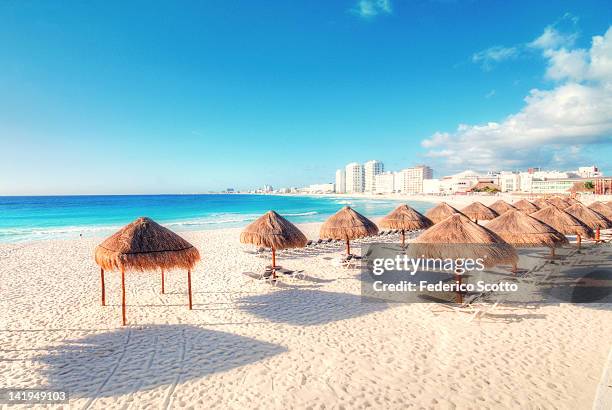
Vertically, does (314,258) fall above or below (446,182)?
below

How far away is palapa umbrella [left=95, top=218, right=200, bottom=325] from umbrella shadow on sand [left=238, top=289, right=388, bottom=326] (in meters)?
1.94

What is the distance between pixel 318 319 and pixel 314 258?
6001mm

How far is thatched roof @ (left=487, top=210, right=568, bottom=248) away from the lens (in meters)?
7.91

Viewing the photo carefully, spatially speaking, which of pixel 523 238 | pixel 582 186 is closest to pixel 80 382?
pixel 523 238

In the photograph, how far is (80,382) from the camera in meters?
4.34

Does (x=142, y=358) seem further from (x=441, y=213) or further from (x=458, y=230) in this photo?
(x=441, y=213)

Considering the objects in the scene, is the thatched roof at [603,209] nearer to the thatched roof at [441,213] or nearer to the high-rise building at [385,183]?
the thatched roof at [441,213]

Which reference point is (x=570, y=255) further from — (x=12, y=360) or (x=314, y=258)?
(x=12, y=360)

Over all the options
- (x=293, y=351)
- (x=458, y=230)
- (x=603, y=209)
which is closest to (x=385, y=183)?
(x=603, y=209)

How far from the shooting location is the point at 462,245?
6.59 meters

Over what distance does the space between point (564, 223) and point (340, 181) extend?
581ft

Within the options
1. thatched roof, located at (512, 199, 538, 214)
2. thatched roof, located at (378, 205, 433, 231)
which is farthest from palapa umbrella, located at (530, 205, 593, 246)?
thatched roof, located at (512, 199, 538, 214)

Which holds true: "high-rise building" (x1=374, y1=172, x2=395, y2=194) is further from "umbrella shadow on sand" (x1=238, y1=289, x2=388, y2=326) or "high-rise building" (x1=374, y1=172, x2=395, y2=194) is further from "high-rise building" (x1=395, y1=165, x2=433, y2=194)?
"umbrella shadow on sand" (x1=238, y1=289, x2=388, y2=326)

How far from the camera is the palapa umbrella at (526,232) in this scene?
7914mm
